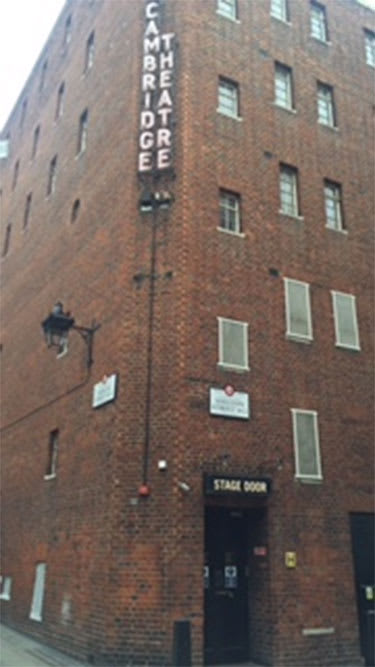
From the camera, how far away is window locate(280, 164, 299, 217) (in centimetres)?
1656

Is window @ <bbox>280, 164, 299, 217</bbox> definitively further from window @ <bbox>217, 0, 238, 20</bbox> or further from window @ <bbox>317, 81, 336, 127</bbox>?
window @ <bbox>217, 0, 238, 20</bbox>

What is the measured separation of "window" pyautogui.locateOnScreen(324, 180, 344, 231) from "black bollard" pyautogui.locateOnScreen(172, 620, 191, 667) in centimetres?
1133

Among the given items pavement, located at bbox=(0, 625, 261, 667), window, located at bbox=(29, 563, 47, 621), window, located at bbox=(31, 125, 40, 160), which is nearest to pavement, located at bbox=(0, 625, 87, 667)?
pavement, located at bbox=(0, 625, 261, 667)

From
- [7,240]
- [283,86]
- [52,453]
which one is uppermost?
[7,240]

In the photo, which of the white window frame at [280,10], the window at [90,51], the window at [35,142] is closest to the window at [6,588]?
the window at [35,142]

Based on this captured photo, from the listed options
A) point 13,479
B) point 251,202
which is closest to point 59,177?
point 251,202

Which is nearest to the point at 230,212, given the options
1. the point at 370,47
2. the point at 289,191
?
the point at 289,191

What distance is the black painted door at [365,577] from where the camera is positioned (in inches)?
521

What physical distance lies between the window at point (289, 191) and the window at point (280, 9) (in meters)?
5.62

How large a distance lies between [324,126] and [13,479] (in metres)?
15.0

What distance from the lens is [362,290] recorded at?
1694 cm

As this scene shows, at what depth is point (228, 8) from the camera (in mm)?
17656

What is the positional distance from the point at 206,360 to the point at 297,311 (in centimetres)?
339

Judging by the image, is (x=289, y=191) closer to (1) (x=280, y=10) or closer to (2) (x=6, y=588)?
(1) (x=280, y=10)
